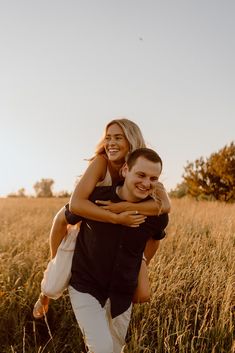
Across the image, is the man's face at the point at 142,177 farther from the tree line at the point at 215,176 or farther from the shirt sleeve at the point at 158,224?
the tree line at the point at 215,176

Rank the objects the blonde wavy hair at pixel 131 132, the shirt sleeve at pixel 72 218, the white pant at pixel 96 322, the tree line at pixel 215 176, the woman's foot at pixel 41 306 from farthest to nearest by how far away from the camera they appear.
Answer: the tree line at pixel 215 176, the woman's foot at pixel 41 306, the blonde wavy hair at pixel 131 132, the shirt sleeve at pixel 72 218, the white pant at pixel 96 322

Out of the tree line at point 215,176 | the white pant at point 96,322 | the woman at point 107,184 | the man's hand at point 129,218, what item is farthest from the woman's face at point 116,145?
the tree line at point 215,176

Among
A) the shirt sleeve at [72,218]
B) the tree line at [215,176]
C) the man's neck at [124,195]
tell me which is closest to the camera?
the man's neck at [124,195]

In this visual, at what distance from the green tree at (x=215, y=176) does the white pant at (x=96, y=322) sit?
18.1 metres

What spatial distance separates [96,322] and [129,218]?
696 mm

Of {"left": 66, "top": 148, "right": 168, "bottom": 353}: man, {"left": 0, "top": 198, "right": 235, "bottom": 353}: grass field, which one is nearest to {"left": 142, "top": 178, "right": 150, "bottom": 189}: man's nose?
{"left": 66, "top": 148, "right": 168, "bottom": 353}: man

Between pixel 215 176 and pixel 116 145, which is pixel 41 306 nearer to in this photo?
pixel 116 145

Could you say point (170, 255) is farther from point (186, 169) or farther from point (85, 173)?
point (186, 169)

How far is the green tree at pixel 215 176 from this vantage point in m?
20.8

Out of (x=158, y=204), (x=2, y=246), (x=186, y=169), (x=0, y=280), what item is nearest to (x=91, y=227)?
Answer: (x=158, y=204)

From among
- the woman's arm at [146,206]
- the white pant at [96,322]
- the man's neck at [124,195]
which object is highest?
the man's neck at [124,195]

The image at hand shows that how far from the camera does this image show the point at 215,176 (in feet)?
70.2

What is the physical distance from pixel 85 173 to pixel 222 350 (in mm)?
1656

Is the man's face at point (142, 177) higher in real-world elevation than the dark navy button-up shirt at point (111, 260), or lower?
higher
